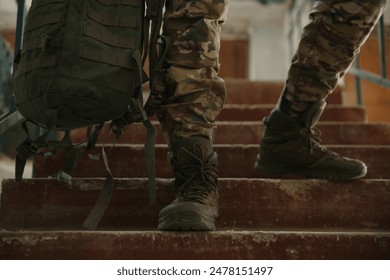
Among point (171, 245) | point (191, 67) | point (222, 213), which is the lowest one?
point (171, 245)

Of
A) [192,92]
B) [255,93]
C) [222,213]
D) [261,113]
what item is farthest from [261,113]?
[192,92]

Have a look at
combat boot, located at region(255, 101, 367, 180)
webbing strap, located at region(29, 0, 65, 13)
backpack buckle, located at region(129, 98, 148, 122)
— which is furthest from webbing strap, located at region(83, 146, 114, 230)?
combat boot, located at region(255, 101, 367, 180)

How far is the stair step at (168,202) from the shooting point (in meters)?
1.28

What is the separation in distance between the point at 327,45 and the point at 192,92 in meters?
0.43

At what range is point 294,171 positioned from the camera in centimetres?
144

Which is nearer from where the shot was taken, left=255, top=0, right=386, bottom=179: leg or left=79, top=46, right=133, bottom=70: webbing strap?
left=79, top=46, right=133, bottom=70: webbing strap

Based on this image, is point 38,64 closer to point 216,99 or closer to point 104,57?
point 104,57

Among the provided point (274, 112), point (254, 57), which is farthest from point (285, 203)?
point (254, 57)

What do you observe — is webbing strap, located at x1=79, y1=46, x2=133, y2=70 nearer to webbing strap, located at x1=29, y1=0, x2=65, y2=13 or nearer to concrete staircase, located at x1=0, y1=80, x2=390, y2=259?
webbing strap, located at x1=29, y1=0, x2=65, y2=13

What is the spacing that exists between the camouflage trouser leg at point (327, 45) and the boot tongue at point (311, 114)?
14 mm

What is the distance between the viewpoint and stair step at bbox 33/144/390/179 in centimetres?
149

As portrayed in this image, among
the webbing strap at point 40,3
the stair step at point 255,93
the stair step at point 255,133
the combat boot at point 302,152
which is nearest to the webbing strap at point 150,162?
the webbing strap at point 40,3

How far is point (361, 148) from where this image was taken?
163 centimetres
